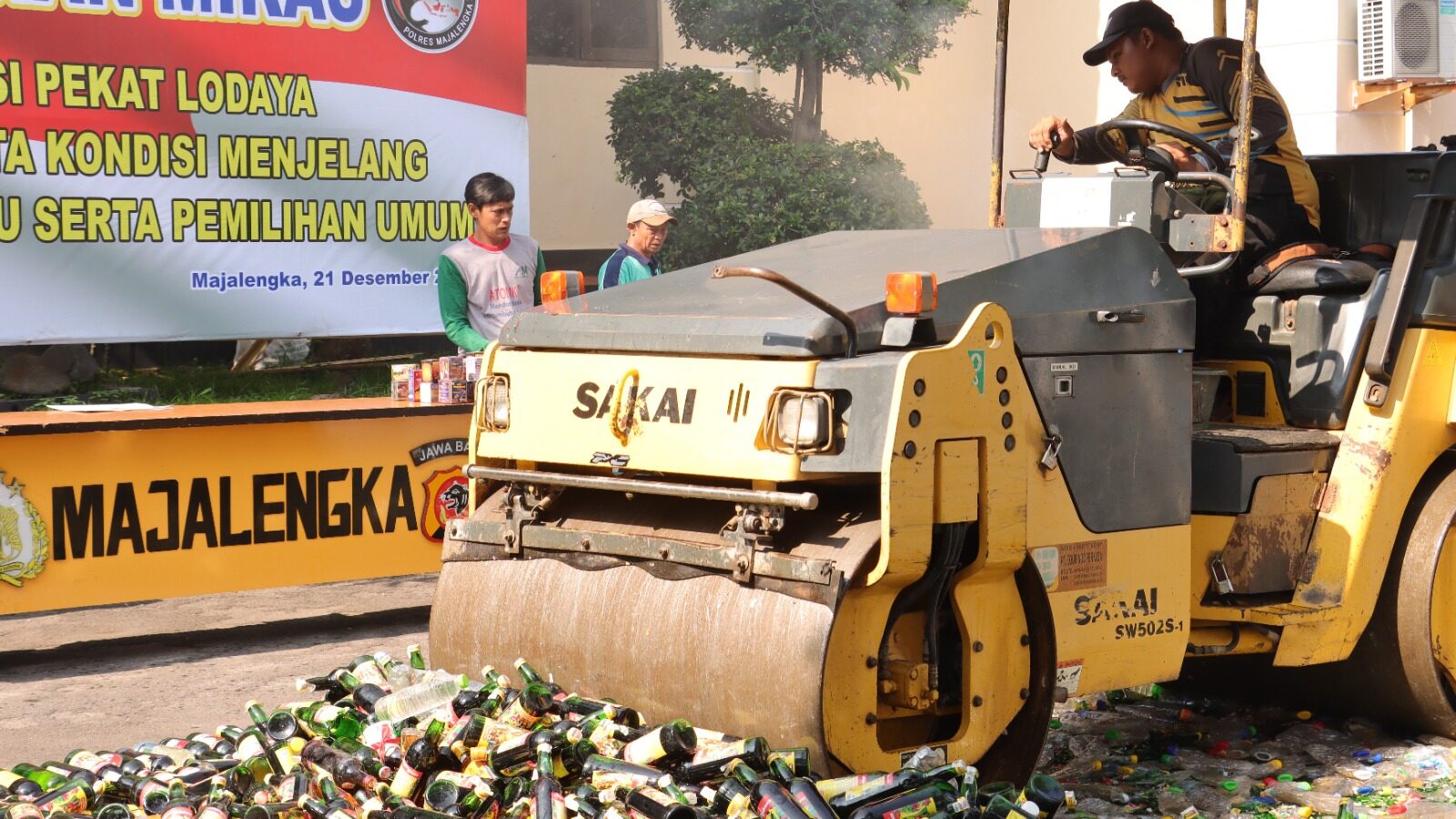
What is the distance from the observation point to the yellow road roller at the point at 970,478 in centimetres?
440

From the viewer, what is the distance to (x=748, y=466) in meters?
4.46

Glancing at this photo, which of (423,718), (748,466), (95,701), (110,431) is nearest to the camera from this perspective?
(748,466)

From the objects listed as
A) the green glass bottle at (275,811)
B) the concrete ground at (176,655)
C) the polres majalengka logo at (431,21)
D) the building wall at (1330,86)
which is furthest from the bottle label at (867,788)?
the building wall at (1330,86)

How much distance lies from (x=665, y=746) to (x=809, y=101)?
11.8 metres

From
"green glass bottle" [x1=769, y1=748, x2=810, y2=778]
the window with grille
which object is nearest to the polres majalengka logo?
the window with grille

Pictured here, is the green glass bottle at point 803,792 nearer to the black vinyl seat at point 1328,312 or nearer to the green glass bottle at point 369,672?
the green glass bottle at point 369,672

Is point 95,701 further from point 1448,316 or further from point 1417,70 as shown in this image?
point 1417,70

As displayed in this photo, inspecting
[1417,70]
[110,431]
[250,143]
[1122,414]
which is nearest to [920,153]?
[1417,70]

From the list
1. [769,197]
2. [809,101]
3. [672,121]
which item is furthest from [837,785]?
[809,101]

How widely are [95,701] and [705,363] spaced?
11.5 feet

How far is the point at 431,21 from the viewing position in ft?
42.7

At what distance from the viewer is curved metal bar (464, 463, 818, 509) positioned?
4379 mm

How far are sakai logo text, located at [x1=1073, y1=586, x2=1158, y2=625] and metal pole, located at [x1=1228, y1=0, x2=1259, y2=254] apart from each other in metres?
1.10

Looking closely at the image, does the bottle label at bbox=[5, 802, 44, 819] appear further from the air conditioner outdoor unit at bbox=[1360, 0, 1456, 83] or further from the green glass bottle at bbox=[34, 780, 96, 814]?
the air conditioner outdoor unit at bbox=[1360, 0, 1456, 83]
